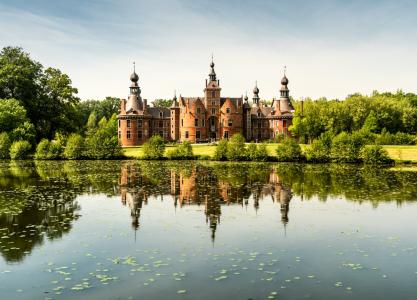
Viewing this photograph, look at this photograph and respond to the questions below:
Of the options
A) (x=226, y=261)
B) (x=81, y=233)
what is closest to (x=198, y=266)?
(x=226, y=261)

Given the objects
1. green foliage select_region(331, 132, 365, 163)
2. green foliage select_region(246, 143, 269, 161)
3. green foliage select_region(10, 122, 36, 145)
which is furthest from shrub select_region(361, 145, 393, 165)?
green foliage select_region(10, 122, 36, 145)

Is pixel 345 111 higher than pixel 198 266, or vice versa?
pixel 345 111

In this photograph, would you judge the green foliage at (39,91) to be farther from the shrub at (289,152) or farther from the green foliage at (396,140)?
the green foliage at (396,140)

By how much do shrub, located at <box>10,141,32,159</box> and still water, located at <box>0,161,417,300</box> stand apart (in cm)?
2453

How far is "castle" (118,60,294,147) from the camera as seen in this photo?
72.4m

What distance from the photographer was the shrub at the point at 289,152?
47406mm

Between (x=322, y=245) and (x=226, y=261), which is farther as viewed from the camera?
(x=322, y=245)

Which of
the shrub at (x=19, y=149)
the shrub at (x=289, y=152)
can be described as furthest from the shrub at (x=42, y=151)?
the shrub at (x=289, y=152)

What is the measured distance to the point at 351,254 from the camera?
520 inches

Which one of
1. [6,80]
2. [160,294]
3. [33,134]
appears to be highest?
[6,80]

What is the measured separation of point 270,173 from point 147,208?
A: 17.1 metres

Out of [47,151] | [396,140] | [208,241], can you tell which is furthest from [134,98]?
[208,241]

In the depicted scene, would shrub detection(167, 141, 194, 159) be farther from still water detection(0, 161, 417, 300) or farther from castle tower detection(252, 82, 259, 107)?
castle tower detection(252, 82, 259, 107)

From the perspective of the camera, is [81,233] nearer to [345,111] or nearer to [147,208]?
[147,208]
